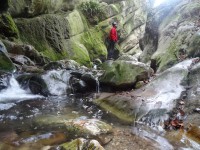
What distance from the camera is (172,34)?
14445 millimetres

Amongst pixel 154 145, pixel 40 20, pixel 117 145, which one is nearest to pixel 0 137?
pixel 117 145

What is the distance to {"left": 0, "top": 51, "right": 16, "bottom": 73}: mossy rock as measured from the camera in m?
11.8

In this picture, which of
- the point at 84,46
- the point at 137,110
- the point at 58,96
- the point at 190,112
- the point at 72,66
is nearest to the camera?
the point at 190,112

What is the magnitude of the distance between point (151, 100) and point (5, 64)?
708cm

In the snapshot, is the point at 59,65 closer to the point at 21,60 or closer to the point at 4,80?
the point at 21,60

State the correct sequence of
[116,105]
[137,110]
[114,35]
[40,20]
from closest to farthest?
[137,110]
[116,105]
[40,20]
[114,35]

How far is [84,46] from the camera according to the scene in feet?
73.1

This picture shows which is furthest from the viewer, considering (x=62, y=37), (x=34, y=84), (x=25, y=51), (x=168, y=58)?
(x=62, y=37)

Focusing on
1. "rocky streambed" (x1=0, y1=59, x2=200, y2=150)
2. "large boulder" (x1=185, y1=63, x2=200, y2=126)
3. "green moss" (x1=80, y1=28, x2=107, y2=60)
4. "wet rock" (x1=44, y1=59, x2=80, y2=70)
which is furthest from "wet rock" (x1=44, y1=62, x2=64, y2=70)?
"green moss" (x1=80, y1=28, x2=107, y2=60)

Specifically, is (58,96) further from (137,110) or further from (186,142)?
(186,142)

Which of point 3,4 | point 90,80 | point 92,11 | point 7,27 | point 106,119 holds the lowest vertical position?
point 106,119

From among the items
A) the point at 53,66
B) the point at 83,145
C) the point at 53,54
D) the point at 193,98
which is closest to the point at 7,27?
the point at 53,66

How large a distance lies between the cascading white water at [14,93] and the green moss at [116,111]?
276cm

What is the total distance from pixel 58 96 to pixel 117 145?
5.64 metres
